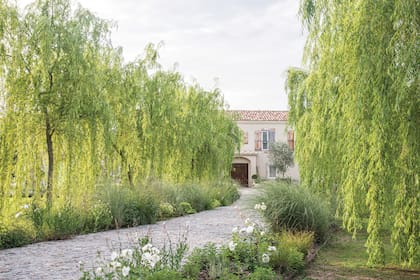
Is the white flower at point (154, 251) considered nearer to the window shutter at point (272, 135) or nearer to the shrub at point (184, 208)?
the shrub at point (184, 208)

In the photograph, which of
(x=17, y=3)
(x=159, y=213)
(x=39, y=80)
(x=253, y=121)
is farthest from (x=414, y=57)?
(x=253, y=121)

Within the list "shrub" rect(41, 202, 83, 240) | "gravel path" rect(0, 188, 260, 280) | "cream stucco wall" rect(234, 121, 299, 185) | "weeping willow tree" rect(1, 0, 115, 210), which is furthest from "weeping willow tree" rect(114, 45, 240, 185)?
"cream stucco wall" rect(234, 121, 299, 185)

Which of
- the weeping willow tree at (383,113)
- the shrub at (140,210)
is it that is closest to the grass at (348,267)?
the weeping willow tree at (383,113)

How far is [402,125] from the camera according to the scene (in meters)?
5.30

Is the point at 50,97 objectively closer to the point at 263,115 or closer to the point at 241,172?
the point at 241,172

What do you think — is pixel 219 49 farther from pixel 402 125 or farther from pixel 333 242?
pixel 402 125

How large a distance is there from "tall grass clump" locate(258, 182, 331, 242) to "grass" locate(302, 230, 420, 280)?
55 centimetres

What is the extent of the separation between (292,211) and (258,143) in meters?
28.5

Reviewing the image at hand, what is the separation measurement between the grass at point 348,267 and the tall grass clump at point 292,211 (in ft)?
1.81

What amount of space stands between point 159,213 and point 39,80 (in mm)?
5344

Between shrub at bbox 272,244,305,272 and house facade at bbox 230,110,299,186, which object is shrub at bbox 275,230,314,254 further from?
house facade at bbox 230,110,299,186

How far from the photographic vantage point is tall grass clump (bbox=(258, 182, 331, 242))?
27.4 feet

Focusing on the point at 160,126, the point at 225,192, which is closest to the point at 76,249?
the point at 160,126

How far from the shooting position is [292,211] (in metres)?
8.38
